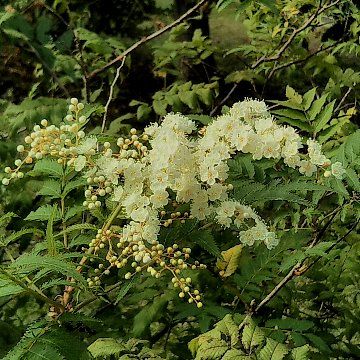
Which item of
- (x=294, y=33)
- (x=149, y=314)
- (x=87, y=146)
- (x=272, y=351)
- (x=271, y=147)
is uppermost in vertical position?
(x=87, y=146)

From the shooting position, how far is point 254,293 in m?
1.87

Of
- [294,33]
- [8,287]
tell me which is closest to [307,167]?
[8,287]

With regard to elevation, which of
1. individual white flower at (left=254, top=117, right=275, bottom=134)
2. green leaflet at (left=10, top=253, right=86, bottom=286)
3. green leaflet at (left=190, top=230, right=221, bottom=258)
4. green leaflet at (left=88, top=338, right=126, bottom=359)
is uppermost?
green leaflet at (left=10, top=253, right=86, bottom=286)

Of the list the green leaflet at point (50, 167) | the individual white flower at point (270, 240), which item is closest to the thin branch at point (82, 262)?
the green leaflet at point (50, 167)

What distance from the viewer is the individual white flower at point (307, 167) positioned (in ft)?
5.40

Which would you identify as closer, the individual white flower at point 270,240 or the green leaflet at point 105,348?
the green leaflet at point 105,348

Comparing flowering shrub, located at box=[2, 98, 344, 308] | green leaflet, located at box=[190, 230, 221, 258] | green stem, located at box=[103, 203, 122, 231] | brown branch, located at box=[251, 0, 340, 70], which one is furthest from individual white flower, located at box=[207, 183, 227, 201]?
brown branch, located at box=[251, 0, 340, 70]

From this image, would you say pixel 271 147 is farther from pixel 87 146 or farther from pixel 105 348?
pixel 105 348

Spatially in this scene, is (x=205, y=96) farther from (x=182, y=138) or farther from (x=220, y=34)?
(x=220, y=34)

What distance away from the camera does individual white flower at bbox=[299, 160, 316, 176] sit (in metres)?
1.65

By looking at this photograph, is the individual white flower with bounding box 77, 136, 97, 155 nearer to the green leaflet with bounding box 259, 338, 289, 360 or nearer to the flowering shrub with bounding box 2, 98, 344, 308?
the flowering shrub with bounding box 2, 98, 344, 308

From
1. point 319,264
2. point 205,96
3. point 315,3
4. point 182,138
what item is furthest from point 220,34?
point 182,138

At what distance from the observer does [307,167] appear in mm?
1652

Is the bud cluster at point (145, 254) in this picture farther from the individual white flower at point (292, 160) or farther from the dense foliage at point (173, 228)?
the individual white flower at point (292, 160)
